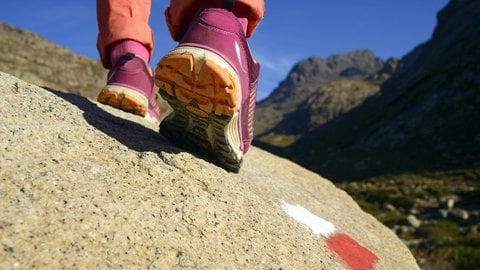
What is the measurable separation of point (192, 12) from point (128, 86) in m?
1.19

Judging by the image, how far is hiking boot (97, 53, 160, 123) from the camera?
408cm

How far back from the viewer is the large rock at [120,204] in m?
2.24

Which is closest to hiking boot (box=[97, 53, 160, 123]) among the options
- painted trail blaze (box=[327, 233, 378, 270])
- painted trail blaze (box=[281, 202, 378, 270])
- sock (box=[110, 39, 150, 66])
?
sock (box=[110, 39, 150, 66])

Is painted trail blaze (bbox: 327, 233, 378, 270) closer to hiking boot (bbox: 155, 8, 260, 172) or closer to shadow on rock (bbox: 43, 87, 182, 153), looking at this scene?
hiking boot (bbox: 155, 8, 260, 172)

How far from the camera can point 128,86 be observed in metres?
4.12

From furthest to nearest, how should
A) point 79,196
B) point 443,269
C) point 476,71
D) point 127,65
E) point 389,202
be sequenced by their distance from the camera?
point 476,71
point 389,202
point 443,269
point 127,65
point 79,196

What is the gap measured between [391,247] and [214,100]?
3492 millimetres

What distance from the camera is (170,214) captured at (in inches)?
110

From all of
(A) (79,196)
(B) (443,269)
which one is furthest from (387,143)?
(A) (79,196)

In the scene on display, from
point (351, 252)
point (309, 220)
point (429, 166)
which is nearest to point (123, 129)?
point (309, 220)

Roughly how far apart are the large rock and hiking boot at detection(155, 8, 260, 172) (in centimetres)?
39

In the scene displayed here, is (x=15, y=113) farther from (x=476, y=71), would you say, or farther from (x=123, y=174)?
(x=476, y=71)

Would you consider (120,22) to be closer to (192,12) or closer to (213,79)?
(192,12)

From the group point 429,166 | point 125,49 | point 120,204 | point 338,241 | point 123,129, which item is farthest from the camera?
point 429,166
